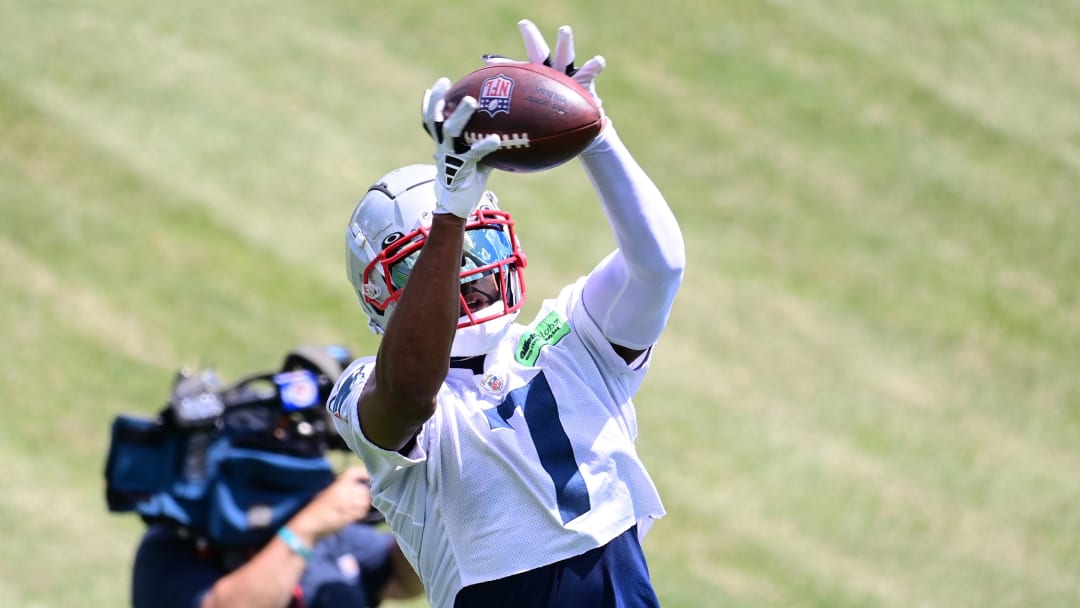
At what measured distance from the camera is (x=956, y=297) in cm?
973

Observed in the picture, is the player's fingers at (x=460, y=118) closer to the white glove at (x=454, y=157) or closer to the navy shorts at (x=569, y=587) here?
the white glove at (x=454, y=157)

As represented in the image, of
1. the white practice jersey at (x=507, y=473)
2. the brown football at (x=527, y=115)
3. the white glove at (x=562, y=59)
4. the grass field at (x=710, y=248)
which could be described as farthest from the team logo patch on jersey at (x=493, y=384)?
the grass field at (x=710, y=248)

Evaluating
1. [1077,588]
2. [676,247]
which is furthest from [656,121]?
[676,247]

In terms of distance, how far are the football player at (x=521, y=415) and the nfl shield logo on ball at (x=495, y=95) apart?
0.89 ft

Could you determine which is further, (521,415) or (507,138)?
(521,415)

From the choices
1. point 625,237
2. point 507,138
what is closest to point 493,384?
point 625,237

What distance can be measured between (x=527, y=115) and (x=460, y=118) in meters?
0.20

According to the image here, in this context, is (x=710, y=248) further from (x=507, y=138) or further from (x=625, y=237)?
(x=507, y=138)

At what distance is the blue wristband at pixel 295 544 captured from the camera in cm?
502

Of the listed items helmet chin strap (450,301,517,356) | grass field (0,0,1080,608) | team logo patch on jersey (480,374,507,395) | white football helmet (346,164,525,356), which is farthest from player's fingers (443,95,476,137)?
grass field (0,0,1080,608)

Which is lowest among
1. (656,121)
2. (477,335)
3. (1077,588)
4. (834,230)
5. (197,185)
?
(1077,588)

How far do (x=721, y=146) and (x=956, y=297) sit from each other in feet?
7.56

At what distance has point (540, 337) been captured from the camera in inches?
139

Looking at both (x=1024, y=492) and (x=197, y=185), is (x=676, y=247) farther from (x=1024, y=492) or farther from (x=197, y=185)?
(x=197, y=185)
